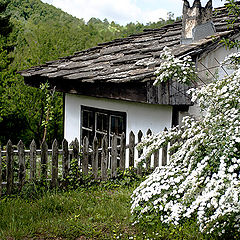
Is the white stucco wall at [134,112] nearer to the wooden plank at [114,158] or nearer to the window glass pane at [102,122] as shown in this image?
the window glass pane at [102,122]

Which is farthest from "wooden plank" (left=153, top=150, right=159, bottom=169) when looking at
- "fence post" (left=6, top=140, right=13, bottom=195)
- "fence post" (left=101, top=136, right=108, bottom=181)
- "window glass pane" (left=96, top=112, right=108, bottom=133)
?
"fence post" (left=6, top=140, right=13, bottom=195)

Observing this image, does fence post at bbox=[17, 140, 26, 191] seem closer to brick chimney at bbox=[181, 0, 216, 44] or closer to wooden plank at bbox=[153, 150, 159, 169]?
wooden plank at bbox=[153, 150, 159, 169]

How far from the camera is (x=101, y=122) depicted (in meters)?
7.81

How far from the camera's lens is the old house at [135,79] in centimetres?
585

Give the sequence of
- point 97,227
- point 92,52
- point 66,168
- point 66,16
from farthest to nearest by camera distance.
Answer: point 66,16
point 92,52
point 66,168
point 97,227

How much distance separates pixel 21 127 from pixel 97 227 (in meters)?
15.5

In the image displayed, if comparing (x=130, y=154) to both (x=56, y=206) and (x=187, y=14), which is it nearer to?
(x=56, y=206)

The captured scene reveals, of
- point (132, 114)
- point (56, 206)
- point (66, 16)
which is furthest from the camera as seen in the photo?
point (66, 16)

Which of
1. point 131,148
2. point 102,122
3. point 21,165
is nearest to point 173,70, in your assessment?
point 131,148

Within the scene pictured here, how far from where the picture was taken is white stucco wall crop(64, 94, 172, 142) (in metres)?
6.40

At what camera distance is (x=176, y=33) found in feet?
26.7

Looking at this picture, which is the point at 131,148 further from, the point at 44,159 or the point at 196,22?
the point at 196,22

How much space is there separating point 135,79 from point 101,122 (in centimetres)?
254

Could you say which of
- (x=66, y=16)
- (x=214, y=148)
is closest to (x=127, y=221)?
(x=214, y=148)
